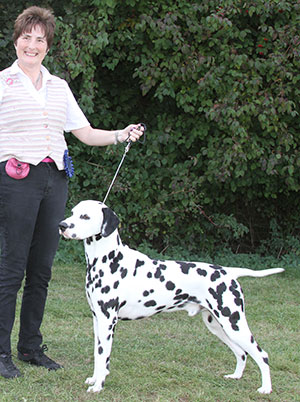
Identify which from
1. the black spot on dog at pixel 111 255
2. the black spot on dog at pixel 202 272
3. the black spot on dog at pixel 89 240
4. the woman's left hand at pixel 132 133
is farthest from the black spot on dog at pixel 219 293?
the woman's left hand at pixel 132 133

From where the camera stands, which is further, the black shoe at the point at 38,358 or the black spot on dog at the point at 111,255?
the black shoe at the point at 38,358

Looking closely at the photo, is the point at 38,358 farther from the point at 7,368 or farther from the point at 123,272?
the point at 123,272

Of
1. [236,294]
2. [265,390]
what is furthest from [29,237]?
[265,390]

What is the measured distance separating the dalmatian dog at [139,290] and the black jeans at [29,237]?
37 cm

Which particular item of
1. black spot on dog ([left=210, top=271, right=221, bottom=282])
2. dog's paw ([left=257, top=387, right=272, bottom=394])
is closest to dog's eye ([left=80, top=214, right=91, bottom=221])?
black spot on dog ([left=210, top=271, right=221, bottom=282])

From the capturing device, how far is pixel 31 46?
371 cm

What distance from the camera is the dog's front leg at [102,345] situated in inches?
146

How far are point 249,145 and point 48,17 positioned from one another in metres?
3.93

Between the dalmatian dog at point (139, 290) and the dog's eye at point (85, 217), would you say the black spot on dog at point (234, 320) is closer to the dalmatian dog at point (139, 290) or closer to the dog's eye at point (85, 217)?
the dalmatian dog at point (139, 290)

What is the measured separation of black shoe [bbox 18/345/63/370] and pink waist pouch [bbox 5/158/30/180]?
129 cm

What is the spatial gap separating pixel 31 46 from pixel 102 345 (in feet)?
6.17

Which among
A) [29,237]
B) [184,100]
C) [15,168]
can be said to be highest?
[184,100]

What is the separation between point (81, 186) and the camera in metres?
8.29

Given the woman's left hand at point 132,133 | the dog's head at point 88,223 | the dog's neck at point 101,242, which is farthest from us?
the woman's left hand at point 132,133
